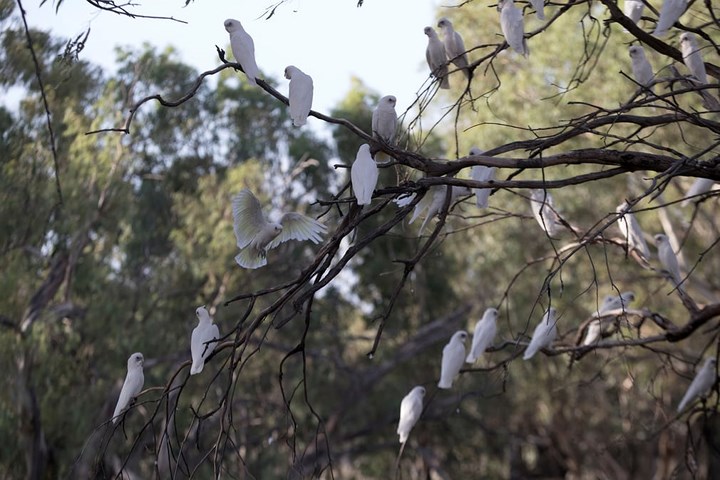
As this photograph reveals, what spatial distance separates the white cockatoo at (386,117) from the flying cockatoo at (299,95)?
0.40 meters

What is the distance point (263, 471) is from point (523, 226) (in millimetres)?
4504

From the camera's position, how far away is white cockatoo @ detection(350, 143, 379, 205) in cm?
288

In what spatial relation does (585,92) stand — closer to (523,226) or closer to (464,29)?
(464,29)

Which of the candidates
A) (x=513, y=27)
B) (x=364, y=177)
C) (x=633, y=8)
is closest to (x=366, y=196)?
(x=364, y=177)

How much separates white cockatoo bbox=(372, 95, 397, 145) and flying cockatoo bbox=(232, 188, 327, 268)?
0.54m

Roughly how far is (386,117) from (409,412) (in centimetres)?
153

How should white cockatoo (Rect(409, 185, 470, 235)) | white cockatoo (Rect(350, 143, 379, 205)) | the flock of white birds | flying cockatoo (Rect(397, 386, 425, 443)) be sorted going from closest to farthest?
1. white cockatoo (Rect(350, 143, 379, 205))
2. the flock of white birds
3. white cockatoo (Rect(409, 185, 470, 235))
4. flying cockatoo (Rect(397, 386, 425, 443))

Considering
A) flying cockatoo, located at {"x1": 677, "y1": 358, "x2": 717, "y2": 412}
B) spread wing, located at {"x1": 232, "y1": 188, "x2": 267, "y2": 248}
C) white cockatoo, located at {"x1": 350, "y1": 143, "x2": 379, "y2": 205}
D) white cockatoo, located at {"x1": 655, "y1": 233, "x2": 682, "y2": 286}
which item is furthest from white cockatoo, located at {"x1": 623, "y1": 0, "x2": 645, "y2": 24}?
spread wing, located at {"x1": 232, "y1": 188, "x2": 267, "y2": 248}

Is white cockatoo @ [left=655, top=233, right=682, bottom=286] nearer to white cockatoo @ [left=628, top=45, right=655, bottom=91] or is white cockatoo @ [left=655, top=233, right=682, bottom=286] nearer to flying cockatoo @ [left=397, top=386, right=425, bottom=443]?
white cockatoo @ [left=628, top=45, right=655, bottom=91]

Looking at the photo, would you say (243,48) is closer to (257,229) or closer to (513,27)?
(257,229)

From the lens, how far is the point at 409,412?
4684mm

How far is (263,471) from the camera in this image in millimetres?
10094

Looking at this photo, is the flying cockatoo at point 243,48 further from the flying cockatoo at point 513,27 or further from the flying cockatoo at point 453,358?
the flying cockatoo at point 453,358

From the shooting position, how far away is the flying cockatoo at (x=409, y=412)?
4578 mm
